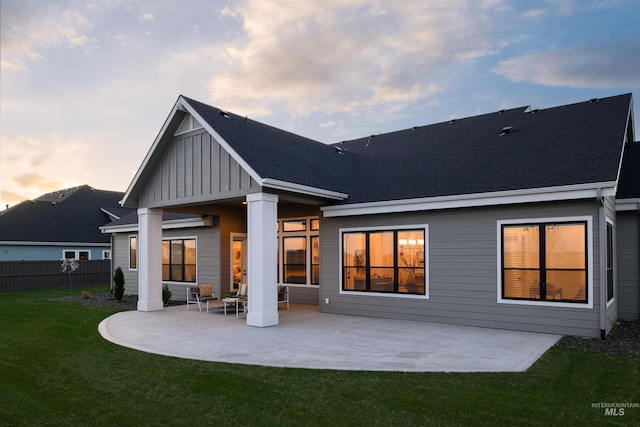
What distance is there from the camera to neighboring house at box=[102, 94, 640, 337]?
9367 mm

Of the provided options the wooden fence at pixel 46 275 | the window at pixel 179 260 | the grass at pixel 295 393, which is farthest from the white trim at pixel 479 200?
the wooden fence at pixel 46 275

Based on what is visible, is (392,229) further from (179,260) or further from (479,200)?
(179,260)

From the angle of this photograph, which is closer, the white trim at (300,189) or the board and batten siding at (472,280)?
the board and batten siding at (472,280)

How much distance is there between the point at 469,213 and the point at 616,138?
12.4 ft

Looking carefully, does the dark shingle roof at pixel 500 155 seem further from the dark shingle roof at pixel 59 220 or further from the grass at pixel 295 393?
the dark shingle roof at pixel 59 220

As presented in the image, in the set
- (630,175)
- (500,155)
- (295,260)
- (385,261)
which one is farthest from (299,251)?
(630,175)

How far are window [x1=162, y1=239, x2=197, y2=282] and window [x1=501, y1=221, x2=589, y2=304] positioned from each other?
11.7 metres

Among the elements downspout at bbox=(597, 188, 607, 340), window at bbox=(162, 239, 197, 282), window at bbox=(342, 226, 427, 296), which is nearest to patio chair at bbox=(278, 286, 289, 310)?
window at bbox=(342, 226, 427, 296)

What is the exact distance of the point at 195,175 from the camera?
12.3 metres

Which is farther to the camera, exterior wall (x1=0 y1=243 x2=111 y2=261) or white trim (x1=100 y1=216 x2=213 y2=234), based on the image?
exterior wall (x1=0 y1=243 x2=111 y2=261)

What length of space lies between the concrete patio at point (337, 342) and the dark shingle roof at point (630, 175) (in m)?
4.70

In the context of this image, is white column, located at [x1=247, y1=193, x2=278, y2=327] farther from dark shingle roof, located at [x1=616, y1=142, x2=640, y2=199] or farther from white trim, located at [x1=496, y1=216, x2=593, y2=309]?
dark shingle roof, located at [x1=616, y1=142, x2=640, y2=199]

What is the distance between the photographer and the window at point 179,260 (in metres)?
17.1

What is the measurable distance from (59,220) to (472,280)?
2756cm
